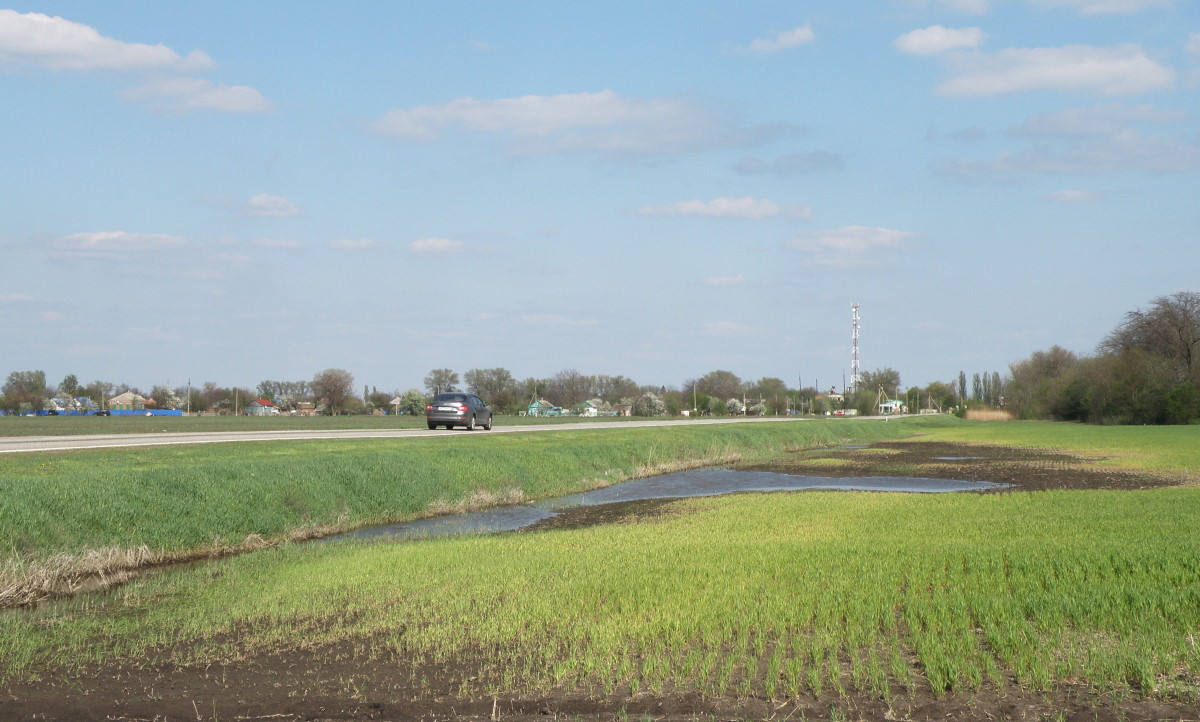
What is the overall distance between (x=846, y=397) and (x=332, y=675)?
16757cm

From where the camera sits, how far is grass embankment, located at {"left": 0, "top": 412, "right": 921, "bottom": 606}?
15883 millimetres

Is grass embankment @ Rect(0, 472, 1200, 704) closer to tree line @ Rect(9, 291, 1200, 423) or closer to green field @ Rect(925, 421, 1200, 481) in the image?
green field @ Rect(925, 421, 1200, 481)

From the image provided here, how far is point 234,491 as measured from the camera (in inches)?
800

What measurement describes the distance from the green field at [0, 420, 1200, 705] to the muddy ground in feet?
0.54

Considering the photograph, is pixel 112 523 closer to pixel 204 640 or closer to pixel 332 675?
pixel 204 640

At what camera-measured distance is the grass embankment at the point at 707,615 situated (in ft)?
27.1

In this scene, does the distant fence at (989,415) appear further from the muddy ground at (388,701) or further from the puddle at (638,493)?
the muddy ground at (388,701)

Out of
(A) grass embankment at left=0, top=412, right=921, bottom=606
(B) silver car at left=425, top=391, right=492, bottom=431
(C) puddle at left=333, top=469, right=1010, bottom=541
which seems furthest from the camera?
(B) silver car at left=425, top=391, right=492, bottom=431

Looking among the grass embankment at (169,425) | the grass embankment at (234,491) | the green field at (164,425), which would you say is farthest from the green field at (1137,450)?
the green field at (164,425)

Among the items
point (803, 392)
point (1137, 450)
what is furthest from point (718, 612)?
point (803, 392)

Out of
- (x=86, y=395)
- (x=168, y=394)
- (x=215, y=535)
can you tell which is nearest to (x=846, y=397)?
(x=168, y=394)

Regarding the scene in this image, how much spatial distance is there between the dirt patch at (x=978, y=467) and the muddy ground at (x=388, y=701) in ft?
68.0

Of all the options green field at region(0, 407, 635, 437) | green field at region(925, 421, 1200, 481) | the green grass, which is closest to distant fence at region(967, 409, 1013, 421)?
green field at region(925, 421, 1200, 481)

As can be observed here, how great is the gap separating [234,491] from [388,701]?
13.7m
